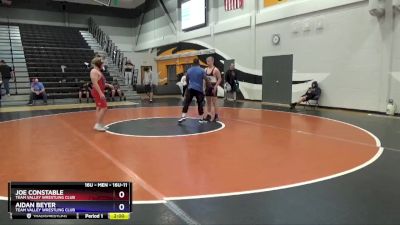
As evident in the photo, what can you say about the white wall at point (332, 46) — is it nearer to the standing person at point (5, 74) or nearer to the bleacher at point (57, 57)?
the bleacher at point (57, 57)

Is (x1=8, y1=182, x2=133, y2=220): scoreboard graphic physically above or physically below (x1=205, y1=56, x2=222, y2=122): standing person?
below

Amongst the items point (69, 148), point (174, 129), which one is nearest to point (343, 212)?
point (69, 148)

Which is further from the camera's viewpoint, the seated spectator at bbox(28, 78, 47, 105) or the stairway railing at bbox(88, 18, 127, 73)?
the stairway railing at bbox(88, 18, 127, 73)

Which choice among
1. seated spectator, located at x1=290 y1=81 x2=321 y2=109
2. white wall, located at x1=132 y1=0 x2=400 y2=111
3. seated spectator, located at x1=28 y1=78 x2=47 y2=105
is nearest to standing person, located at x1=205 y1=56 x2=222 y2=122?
seated spectator, located at x1=290 y1=81 x2=321 y2=109

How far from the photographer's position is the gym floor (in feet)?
10.4

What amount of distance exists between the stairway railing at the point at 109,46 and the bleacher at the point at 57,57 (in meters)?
1.16

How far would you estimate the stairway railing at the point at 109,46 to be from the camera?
21342 mm

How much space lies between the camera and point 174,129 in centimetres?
783

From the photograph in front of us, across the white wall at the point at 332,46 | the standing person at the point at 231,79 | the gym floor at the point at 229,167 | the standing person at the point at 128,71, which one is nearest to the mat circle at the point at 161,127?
the gym floor at the point at 229,167

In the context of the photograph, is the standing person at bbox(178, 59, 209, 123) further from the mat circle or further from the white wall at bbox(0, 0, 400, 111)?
the white wall at bbox(0, 0, 400, 111)

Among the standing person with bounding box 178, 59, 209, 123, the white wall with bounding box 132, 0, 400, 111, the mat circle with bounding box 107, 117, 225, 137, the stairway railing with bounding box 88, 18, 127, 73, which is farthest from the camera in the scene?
the stairway railing with bounding box 88, 18, 127, 73

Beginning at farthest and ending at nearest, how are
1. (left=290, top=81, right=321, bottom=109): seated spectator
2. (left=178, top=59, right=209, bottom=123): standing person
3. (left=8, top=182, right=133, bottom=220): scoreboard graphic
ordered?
1. (left=290, top=81, right=321, bottom=109): seated spectator
2. (left=178, top=59, right=209, bottom=123): standing person
3. (left=8, top=182, right=133, bottom=220): scoreboard graphic

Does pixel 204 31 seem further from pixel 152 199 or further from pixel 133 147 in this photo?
pixel 152 199

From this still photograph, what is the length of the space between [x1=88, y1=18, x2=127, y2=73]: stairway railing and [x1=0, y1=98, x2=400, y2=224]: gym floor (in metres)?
13.1
